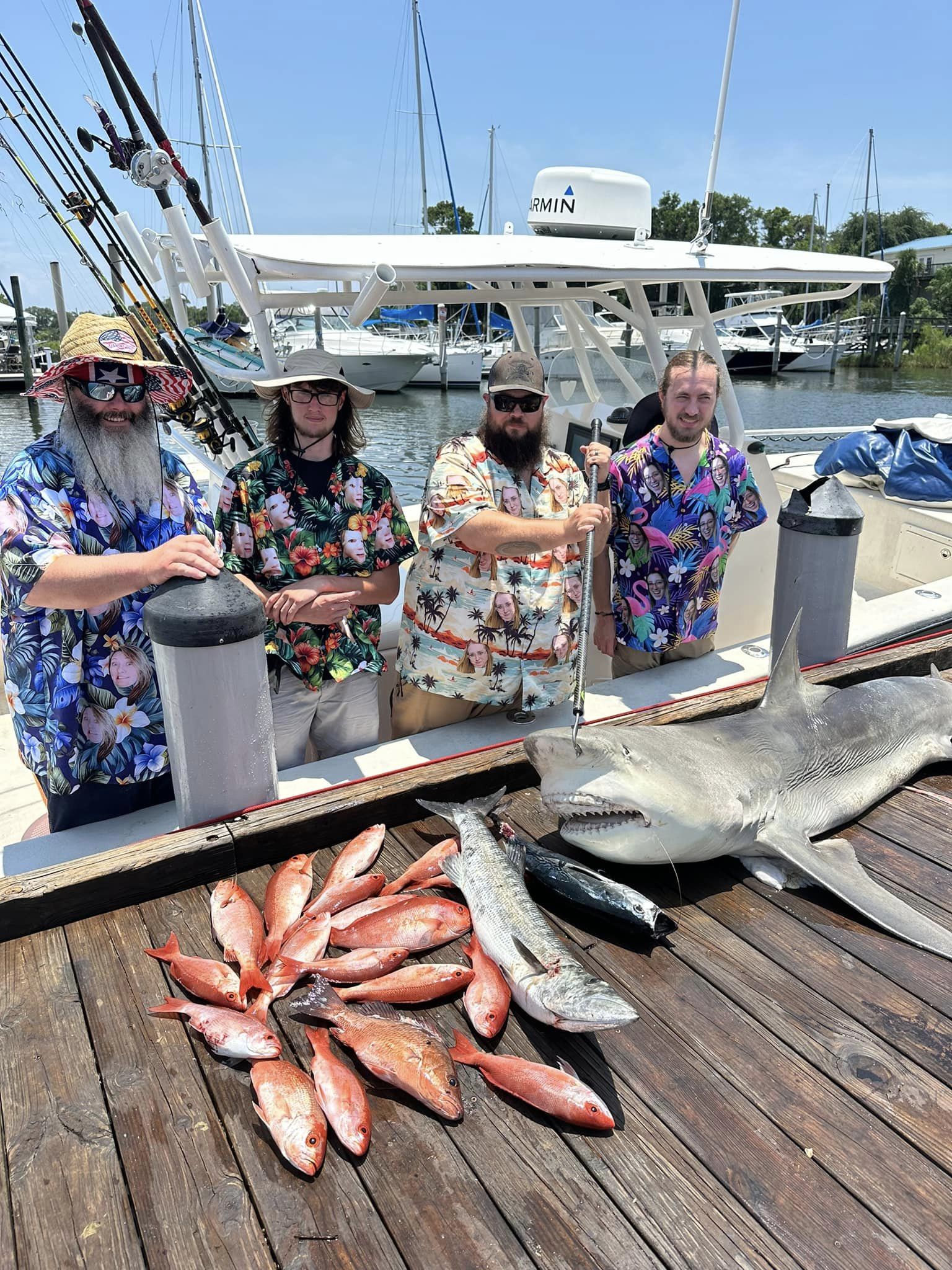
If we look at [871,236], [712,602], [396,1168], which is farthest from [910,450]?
[871,236]

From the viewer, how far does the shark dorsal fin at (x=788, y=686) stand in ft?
10.7

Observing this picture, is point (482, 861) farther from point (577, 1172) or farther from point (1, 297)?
point (1, 297)

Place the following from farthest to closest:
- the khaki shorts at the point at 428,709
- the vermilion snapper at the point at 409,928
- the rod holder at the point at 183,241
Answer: the rod holder at the point at 183,241 < the khaki shorts at the point at 428,709 < the vermilion snapper at the point at 409,928

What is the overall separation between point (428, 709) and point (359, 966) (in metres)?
1.57

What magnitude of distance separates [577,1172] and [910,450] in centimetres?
720

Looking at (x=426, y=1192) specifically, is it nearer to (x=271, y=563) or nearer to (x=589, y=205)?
(x=271, y=563)

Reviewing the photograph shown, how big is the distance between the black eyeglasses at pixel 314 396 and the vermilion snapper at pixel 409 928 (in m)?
1.81

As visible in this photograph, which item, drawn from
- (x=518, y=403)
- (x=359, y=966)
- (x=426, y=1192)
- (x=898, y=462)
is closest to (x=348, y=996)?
(x=359, y=966)

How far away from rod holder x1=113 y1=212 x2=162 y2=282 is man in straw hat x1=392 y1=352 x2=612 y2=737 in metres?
3.29

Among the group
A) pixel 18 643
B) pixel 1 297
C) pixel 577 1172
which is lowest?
pixel 577 1172

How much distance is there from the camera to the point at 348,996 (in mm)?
2191

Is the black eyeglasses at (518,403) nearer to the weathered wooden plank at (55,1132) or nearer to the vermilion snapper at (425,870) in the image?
the vermilion snapper at (425,870)

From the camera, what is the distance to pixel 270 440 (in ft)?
10.8

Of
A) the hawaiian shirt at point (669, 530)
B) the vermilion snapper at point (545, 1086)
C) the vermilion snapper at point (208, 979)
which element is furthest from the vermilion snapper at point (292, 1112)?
the hawaiian shirt at point (669, 530)
